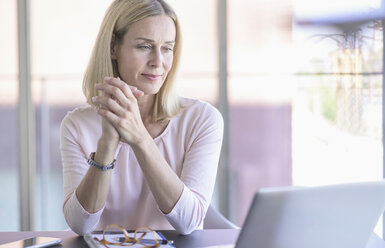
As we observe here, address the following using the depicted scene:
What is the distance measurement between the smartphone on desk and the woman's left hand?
0.35 meters

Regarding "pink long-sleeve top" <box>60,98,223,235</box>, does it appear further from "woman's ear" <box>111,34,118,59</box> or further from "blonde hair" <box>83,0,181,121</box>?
"woman's ear" <box>111,34,118,59</box>

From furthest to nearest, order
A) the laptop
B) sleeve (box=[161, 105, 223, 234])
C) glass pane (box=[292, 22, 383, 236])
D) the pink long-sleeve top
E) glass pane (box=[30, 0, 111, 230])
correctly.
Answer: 1. glass pane (box=[30, 0, 111, 230])
2. glass pane (box=[292, 22, 383, 236])
3. the pink long-sleeve top
4. sleeve (box=[161, 105, 223, 234])
5. the laptop

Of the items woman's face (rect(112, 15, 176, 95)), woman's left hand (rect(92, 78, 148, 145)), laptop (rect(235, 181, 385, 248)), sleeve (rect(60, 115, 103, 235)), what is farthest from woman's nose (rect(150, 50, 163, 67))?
laptop (rect(235, 181, 385, 248))

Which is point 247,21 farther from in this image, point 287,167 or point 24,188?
point 24,188

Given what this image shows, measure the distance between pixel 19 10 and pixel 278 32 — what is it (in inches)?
63.6

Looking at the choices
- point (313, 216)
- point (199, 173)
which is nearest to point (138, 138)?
point (199, 173)

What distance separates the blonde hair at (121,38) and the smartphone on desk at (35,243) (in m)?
0.65

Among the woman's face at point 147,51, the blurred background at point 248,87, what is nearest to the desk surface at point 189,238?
the woman's face at point 147,51

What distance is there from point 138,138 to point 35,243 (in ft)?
1.28

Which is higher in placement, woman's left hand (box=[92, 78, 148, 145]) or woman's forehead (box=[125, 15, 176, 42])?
woman's forehead (box=[125, 15, 176, 42])

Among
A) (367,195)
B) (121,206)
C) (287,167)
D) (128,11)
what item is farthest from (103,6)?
(367,195)

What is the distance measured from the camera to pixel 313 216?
1020mm

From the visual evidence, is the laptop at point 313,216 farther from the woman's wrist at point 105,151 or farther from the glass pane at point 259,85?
the glass pane at point 259,85

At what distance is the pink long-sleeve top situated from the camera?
1729 millimetres
